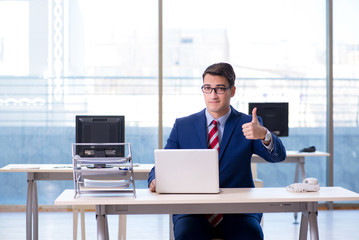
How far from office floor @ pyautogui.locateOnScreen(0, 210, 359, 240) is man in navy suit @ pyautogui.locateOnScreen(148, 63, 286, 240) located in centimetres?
234

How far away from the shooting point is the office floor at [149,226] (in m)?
5.51

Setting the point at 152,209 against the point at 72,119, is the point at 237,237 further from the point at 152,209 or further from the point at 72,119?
the point at 72,119

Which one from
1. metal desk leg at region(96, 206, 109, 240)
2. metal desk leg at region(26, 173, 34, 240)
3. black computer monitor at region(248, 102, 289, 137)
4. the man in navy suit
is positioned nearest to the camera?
metal desk leg at region(96, 206, 109, 240)

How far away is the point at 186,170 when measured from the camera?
289 cm

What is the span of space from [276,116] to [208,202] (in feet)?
11.0

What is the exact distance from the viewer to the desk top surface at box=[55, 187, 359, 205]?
9.22ft

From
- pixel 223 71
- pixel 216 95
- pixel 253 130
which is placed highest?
pixel 223 71

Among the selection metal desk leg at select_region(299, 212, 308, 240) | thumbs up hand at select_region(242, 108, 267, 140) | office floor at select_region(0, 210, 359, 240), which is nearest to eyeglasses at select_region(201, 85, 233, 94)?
thumbs up hand at select_region(242, 108, 267, 140)

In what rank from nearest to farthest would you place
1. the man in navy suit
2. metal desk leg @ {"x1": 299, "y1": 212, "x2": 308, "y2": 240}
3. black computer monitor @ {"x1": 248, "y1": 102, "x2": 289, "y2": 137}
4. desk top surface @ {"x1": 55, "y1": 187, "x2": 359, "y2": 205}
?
desk top surface @ {"x1": 55, "y1": 187, "x2": 359, "y2": 205} < the man in navy suit < metal desk leg @ {"x1": 299, "y1": 212, "x2": 308, "y2": 240} < black computer monitor @ {"x1": 248, "y1": 102, "x2": 289, "y2": 137}

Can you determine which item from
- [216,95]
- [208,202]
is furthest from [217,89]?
[208,202]

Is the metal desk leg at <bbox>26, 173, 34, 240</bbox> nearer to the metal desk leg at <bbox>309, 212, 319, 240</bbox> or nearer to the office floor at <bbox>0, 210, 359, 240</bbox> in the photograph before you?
the office floor at <bbox>0, 210, 359, 240</bbox>

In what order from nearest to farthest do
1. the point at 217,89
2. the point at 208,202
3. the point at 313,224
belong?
the point at 208,202
the point at 313,224
the point at 217,89

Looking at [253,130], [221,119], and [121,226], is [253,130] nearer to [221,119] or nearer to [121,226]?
[221,119]

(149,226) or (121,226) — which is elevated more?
(121,226)
